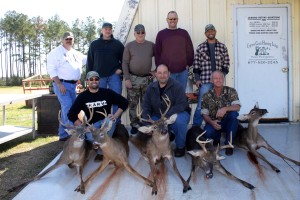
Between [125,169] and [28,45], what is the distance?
51.0 m

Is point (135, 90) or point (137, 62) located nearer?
point (137, 62)

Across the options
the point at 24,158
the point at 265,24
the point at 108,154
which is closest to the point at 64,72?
the point at 24,158

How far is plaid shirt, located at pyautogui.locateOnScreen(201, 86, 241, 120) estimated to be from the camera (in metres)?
5.83

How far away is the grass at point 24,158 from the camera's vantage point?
5.87m

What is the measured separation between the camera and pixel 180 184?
4.68 meters

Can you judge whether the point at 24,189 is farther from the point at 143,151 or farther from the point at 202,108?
the point at 202,108

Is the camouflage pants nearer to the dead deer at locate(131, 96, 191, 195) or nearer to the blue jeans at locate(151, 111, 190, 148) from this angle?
the blue jeans at locate(151, 111, 190, 148)

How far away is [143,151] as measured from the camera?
18.7 feet

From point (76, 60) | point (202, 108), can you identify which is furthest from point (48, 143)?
point (202, 108)

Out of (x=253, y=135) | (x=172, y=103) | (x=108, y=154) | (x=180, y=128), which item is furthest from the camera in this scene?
(x=172, y=103)

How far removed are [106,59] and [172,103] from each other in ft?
5.99

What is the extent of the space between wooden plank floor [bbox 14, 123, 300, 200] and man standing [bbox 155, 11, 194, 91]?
186 centimetres

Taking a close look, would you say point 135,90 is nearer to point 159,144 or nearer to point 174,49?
point 174,49

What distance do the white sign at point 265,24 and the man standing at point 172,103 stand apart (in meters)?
3.13
